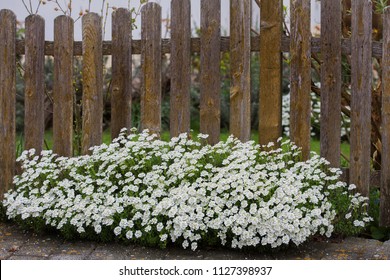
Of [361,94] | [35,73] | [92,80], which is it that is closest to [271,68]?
[361,94]

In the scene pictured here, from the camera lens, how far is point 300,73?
16.0ft

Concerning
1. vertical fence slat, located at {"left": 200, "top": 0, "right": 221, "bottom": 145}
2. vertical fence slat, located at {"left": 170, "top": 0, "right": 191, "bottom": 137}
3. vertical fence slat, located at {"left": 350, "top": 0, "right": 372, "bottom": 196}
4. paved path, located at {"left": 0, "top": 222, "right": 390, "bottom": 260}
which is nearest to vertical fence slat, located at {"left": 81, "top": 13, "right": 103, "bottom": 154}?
vertical fence slat, located at {"left": 170, "top": 0, "right": 191, "bottom": 137}

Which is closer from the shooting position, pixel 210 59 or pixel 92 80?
pixel 210 59

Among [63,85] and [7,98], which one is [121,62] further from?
[7,98]

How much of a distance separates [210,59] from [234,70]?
0.64 feet

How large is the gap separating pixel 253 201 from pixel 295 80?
116cm

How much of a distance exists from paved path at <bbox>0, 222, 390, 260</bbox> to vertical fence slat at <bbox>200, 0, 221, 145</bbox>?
3.85 ft

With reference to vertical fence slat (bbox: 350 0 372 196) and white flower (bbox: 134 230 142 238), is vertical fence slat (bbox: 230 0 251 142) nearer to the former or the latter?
vertical fence slat (bbox: 350 0 372 196)

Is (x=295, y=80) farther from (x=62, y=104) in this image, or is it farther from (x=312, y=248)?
(x=62, y=104)

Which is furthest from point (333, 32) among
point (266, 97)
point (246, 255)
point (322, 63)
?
point (246, 255)

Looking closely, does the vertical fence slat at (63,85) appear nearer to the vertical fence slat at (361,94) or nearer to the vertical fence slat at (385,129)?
the vertical fence slat at (361,94)

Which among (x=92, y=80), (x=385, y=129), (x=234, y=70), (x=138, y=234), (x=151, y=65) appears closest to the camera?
(x=138, y=234)

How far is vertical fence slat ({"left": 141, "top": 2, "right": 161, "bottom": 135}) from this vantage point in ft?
16.5

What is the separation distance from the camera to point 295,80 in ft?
16.1
